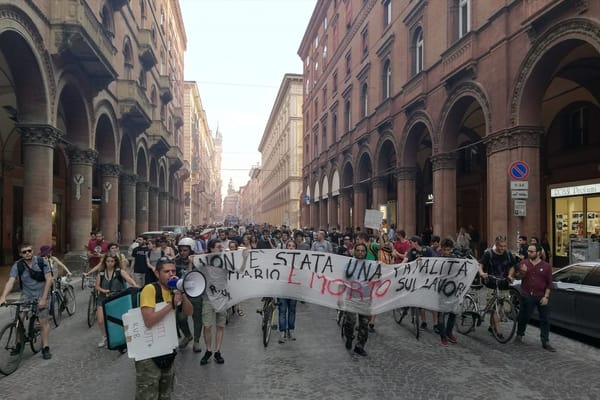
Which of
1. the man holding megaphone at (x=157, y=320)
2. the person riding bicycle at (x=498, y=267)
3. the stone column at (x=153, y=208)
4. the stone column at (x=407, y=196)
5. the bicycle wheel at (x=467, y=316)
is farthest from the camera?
the stone column at (x=153, y=208)

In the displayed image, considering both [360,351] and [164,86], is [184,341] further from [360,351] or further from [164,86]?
[164,86]

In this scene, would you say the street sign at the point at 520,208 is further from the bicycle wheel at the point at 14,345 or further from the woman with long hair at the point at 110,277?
the bicycle wheel at the point at 14,345

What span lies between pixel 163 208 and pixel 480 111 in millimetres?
27969

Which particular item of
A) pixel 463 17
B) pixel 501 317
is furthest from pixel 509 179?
pixel 463 17

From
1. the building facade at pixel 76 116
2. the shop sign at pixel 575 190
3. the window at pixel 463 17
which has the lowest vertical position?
the shop sign at pixel 575 190

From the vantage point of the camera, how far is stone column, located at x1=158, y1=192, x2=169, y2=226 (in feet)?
125

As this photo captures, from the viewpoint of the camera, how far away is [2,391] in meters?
5.51

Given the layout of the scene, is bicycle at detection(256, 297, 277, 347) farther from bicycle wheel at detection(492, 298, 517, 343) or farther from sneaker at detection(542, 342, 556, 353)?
sneaker at detection(542, 342, 556, 353)

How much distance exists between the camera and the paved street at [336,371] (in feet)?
17.8

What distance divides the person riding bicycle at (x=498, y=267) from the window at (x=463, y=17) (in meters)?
11.3

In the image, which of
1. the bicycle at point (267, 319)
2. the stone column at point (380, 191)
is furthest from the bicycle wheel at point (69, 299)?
the stone column at point (380, 191)

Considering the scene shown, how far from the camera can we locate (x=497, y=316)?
7887 mm

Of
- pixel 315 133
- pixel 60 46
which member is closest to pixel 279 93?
pixel 315 133

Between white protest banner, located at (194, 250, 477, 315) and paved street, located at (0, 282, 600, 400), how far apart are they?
2.56 feet
